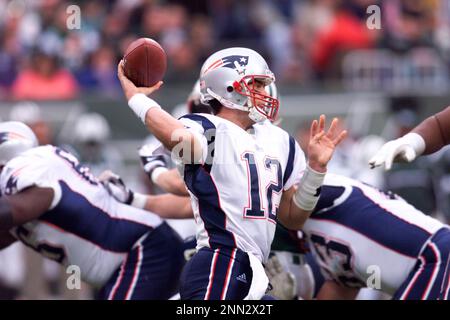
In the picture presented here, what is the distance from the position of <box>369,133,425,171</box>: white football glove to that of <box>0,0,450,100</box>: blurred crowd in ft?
21.8

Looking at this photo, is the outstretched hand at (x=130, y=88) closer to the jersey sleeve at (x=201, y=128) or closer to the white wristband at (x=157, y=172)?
the jersey sleeve at (x=201, y=128)

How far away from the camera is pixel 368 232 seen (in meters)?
6.14

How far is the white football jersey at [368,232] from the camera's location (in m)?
6.11

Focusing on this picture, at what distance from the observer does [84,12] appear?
542 inches

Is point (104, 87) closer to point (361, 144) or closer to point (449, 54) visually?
point (361, 144)

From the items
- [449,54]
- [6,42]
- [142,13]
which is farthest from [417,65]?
[6,42]

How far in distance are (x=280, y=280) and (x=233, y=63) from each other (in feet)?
4.99

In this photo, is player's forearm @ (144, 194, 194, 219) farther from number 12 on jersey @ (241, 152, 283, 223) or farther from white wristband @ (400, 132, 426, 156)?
white wristband @ (400, 132, 426, 156)

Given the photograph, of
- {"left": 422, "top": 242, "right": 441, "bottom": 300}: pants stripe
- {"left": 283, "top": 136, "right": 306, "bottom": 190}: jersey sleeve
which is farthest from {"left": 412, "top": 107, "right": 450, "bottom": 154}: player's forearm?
{"left": 283, "top": 136, "right": 306, "bottom": 190}: jersey sleeve

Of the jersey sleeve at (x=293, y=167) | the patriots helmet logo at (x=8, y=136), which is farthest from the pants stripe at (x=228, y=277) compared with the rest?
the patriots helmet logo at (x=8, y=136)

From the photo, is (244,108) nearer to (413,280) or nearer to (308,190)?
(308,190)

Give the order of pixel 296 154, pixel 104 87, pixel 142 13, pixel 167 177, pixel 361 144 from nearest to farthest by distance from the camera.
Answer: pixel 296 154
pixel 167 177
pixel 361 144
pixel 104 87
pixel 142 13

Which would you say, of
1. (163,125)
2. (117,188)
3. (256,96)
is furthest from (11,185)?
(256,96)
